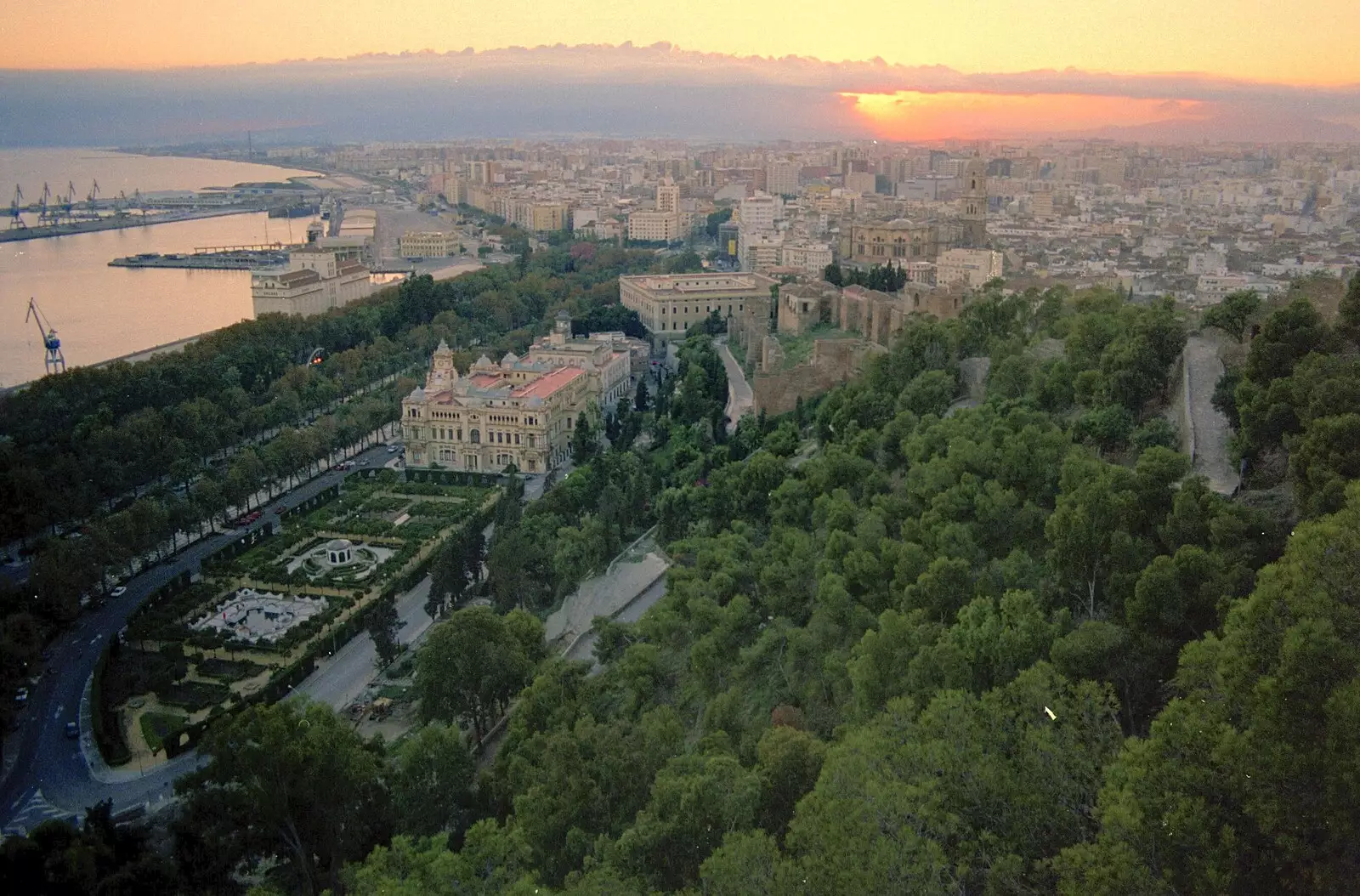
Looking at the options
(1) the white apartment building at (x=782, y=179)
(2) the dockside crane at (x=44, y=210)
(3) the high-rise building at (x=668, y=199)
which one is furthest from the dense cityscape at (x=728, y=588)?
(1) the white apartment building at (x=782, y=179)

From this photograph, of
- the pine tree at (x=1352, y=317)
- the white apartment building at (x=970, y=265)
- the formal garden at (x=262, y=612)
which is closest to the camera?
the pine tree at (x=1352, y=317)

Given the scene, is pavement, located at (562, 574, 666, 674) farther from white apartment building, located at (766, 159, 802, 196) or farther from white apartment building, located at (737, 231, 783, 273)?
white apartment building, located at (766, 159, 802, 196)

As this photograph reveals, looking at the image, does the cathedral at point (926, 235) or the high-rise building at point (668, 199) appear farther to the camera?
the high-rise building at point (668, 199)

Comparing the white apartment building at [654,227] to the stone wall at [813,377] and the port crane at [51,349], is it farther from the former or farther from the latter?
the stone wall at [813,377]

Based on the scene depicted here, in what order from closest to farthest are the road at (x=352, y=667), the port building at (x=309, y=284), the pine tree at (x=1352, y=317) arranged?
1. the pine tree at (x=1352, y=317)
2. the road at (x=352, y=667)
3. the port building at (x=309, y=284)

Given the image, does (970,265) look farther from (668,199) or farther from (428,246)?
(428,246)
